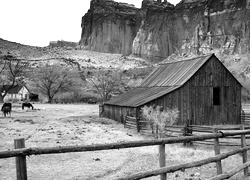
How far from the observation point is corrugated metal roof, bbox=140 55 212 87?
25.8 metres

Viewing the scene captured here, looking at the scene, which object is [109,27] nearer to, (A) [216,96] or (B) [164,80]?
(B) [164,80]

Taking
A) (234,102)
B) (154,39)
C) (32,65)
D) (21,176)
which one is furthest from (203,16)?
(21,176)

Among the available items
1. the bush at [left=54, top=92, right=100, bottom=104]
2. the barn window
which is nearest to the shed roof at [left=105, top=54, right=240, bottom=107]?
the barn window

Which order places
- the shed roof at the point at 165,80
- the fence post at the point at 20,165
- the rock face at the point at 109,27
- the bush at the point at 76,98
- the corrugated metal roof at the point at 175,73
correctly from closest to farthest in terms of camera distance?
the fence post at the point at 20,165
the shed roof at the point at 165,80
the corrugated metal roof at the point at 175,73
the bush at the point at 76,98
the rock face at the point at 109,27

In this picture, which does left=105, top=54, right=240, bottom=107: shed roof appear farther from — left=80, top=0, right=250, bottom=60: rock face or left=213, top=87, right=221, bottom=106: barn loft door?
left=80, top=0, right=250, bottom=60: rock face

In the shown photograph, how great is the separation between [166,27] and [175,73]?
133206mm

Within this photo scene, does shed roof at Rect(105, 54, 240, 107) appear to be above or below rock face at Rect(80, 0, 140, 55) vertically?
below

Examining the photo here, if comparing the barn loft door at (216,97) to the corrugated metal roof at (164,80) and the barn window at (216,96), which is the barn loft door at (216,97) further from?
the corrugated metal roof at (164,80)

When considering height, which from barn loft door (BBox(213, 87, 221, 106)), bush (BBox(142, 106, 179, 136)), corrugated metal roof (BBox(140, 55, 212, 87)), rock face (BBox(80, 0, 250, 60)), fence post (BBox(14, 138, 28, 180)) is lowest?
bush (BBox(142, 106, 179, 136))

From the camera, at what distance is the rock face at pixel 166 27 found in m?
134

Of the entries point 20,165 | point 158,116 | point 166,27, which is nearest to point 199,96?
point 158,116

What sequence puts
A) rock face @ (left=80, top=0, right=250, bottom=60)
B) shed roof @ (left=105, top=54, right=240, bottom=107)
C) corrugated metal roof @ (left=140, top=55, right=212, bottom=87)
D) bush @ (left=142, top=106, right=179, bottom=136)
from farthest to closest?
rock face @ (left=80, top=0, right=250, bottom=60), corrugated metal roof @ (left=140, top=55, right=212, bottom=87), shed roof @ (left=105, top=54, right=240, bottom=107), bush @ (left=142, top=106, right=179, bottom=136)

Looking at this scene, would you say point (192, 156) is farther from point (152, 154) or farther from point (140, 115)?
point (140, 115)

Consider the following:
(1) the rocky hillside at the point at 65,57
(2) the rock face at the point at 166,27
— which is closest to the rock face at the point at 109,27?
(2) the rock face at the point at 166,27
